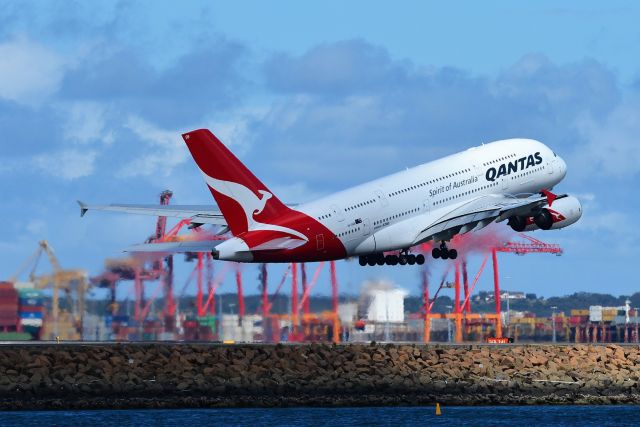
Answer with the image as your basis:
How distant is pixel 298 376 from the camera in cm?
8738

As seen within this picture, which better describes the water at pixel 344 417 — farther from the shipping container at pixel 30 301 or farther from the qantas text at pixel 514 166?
the shipping container at pixel 30 301

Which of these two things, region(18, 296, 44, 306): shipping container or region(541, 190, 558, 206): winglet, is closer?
region(541, 190, 558, 206): winglet

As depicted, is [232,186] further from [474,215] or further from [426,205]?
[474,215]

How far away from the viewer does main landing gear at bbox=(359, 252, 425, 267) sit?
300ft

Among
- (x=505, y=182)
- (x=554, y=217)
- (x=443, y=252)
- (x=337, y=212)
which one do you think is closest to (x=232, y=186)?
(x=337, y=212)

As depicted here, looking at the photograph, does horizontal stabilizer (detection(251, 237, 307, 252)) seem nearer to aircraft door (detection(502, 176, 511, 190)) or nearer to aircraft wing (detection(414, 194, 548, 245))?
aircraft wing (detection(414, 194, 548, 245))

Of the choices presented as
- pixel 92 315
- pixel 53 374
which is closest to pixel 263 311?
pixel 92 315

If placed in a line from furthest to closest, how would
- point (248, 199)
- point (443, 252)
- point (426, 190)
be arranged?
point (443, 252) < point (426, 190) < point (248, 199)

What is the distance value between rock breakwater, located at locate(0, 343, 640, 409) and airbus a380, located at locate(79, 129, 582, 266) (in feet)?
21.1

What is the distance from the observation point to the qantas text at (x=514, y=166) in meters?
91.2

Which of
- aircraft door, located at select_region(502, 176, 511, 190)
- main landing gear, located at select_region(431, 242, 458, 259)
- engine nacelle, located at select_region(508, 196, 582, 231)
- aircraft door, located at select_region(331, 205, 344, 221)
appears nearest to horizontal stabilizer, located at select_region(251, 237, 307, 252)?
aircraft door, located at select_region(331, 205, 344, 221)

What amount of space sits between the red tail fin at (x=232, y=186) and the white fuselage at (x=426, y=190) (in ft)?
6.85

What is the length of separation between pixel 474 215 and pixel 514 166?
5.16m

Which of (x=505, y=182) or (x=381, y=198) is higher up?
(x=505, y=182)
